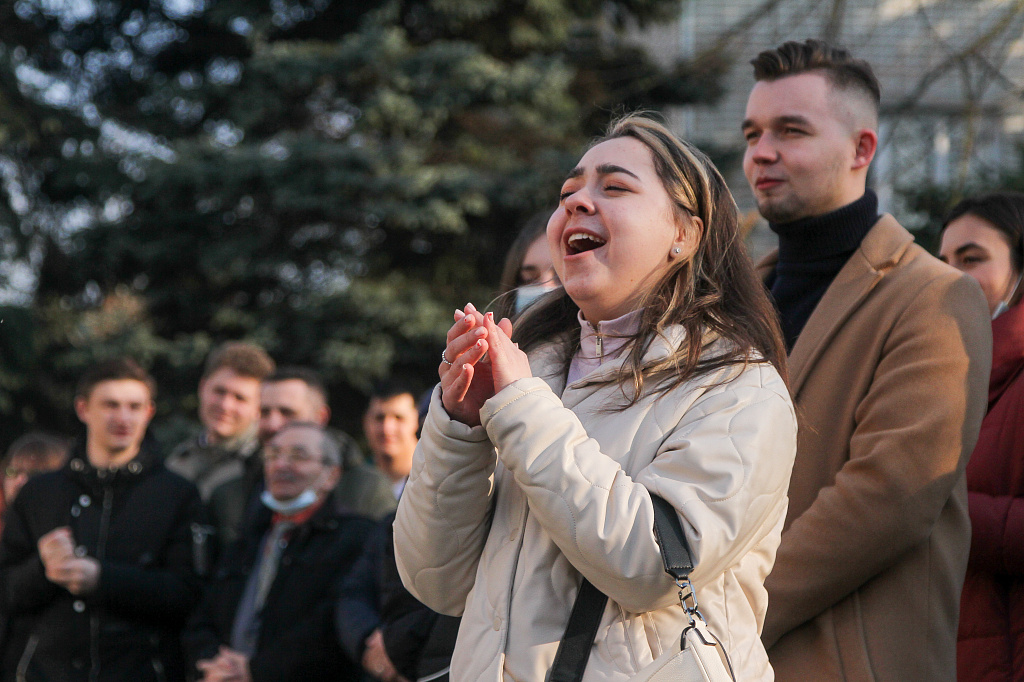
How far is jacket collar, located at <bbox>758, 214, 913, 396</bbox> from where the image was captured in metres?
2.84

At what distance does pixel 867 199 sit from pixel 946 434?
87 cm

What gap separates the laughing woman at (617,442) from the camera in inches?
72.2

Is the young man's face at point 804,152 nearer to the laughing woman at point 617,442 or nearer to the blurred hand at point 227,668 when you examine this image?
the laughing woman at point 617,442

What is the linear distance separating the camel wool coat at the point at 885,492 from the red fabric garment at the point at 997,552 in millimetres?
389

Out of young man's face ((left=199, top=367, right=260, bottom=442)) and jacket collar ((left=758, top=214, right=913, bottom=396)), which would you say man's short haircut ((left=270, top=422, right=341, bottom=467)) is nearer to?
young man's face ((left=199, top=367, right=260, bottom=442))

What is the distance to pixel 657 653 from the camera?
6.08 ft

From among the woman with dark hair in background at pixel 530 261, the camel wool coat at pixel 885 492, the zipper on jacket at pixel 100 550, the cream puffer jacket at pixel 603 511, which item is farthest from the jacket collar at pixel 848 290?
the zipper on jacket at pixel 100 550

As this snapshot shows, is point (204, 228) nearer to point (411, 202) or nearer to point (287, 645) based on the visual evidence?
point (411, 202)

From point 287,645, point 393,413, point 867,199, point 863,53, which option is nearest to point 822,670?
point 867,199

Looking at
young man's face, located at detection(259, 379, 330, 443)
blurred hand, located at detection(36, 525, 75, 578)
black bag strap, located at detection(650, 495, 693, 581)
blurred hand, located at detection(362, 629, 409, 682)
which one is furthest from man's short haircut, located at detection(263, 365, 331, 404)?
black bag strap, located at detection(650, 495, 693, 581)

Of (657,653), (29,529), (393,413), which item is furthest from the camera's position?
(393,413)

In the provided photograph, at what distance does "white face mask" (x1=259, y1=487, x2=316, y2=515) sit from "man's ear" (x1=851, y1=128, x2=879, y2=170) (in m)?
2.89

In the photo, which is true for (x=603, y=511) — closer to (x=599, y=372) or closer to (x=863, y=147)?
(x=599, y=372)

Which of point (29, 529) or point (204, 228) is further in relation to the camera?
point (204, 228)
